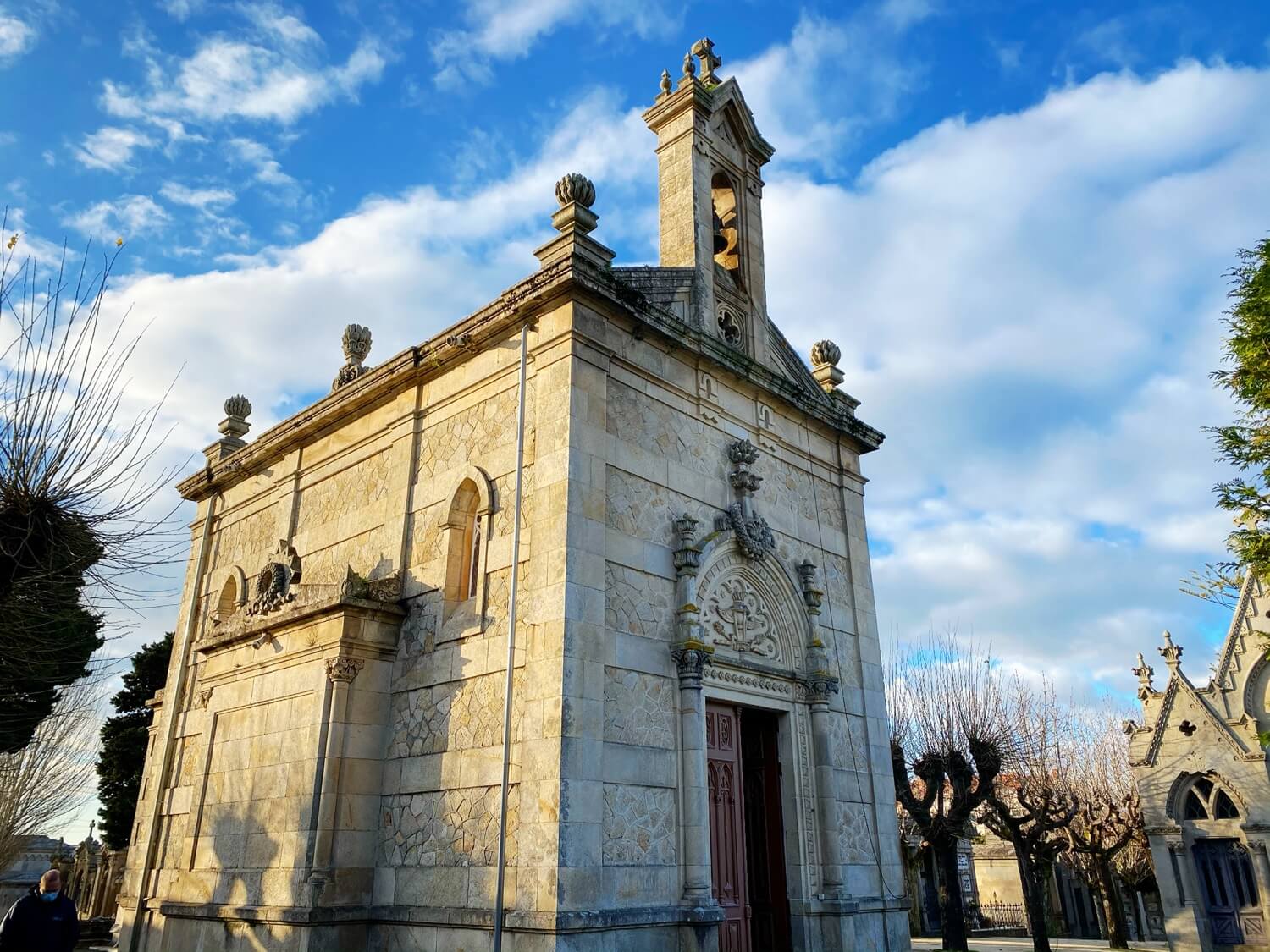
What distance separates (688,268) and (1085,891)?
39.5 meters

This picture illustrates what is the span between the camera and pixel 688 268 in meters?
14.0

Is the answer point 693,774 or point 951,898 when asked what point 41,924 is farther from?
point 951,898

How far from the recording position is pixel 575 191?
11891 mm

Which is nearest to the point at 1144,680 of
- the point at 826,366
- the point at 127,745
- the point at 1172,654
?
the point at 1172,654

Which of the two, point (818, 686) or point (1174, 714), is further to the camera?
point (1174, 714)

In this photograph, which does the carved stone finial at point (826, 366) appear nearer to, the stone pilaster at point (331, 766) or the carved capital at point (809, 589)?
the carved capital at point (809, 589)

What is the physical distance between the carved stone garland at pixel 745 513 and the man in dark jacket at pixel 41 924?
821cm

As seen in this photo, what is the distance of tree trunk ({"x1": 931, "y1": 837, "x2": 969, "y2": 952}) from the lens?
75.4 feet

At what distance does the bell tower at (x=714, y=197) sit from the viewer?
14.4 m

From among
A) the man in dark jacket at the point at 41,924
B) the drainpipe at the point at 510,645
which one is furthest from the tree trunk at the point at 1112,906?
the man in dark jacket at the point at 41,924

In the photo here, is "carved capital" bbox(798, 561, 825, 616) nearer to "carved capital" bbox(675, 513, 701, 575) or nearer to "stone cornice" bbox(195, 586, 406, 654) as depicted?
"carved capital" bbox(675, 513, 701, 575)

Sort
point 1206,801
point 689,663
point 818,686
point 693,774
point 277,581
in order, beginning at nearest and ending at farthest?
point 693,774
point 689,663
point 818,686
point 277,581
point 1206,801

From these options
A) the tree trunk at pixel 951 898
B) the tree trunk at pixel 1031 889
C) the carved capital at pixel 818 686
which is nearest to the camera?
the carved capital at pixel 818 686

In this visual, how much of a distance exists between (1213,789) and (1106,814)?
294 inches
